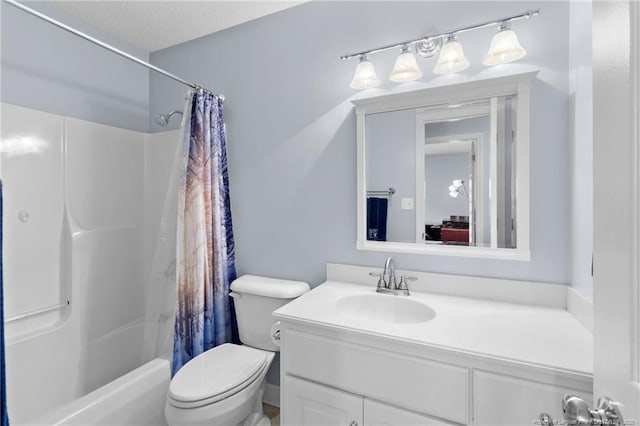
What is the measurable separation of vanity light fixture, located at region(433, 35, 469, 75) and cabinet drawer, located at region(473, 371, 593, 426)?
123 cm

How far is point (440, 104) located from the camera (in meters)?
1.50

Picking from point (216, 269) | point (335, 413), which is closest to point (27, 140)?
point (216, 269)

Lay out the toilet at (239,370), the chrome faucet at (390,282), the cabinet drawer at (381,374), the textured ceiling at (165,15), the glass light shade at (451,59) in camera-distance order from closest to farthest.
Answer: the cabinet drawer at (381,374), the toilet at (239,370), the glass light shade at (451,59), the chrome faucet at (390,282), the textured ceiling at (165,15)

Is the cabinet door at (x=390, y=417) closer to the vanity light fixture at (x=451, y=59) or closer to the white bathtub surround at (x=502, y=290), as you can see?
the white bathtub surround at (x=502, y=290)

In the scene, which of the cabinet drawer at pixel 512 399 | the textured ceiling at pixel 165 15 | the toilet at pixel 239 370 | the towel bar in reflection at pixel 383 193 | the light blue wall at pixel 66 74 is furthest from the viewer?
the textured ceiling at pixel 165 15

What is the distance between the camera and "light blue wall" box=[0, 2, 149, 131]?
174 centimetres

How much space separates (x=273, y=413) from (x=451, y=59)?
6.91 feet

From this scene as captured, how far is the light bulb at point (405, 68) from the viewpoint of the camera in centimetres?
149

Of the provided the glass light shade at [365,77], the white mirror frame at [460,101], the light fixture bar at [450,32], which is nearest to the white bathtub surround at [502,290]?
the white mirror frame at [460,101]

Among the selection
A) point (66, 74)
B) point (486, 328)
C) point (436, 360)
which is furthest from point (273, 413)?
point (66, 74)

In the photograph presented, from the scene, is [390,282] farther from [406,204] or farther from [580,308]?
[580,308]

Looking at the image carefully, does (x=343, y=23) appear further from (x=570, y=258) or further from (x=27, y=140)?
(x=27, y=140)

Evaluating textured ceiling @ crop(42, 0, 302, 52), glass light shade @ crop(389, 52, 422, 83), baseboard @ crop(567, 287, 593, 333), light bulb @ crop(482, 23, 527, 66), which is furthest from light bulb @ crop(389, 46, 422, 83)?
baseboard @ crop(567, 287, 593, 333)

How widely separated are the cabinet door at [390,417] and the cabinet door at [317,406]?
0.11 ft
